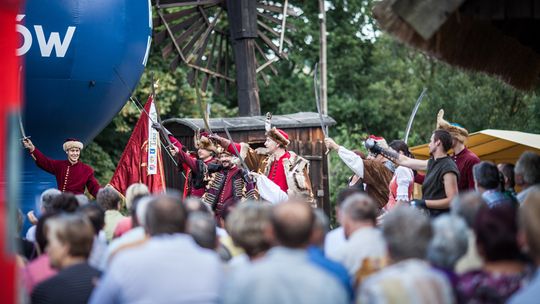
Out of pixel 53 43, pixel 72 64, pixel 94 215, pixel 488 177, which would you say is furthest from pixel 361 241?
pixel 72 64

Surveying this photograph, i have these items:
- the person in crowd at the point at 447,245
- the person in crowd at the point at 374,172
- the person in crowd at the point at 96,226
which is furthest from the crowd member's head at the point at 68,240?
the person in crowd at the point at 374,172

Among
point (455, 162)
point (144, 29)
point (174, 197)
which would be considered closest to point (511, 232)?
point (174, 197)

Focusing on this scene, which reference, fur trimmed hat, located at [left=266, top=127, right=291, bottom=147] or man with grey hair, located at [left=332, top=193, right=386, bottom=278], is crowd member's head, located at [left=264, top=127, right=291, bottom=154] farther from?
man with grey hair, located at [left=332, top=193, right=386, bottom=278]

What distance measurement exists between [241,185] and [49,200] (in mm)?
4688

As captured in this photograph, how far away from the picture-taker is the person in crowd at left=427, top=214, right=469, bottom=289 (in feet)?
16.6

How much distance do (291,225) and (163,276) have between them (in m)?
0.68

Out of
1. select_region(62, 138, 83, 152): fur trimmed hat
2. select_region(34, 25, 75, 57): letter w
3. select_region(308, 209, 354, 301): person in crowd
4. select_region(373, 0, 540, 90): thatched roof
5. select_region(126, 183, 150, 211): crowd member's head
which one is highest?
select_region(34, 25, 75, 57): letter w

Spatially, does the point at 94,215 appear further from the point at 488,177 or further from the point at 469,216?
the point at 488,177

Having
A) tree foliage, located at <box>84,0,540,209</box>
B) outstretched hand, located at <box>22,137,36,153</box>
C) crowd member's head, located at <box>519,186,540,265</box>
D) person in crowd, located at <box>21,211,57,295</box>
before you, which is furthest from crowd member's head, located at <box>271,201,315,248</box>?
tree foliage, located at <box>84,0,540,209</box>

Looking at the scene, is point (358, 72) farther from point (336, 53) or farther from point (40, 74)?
point (40, 74)

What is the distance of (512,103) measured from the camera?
21.4 metres

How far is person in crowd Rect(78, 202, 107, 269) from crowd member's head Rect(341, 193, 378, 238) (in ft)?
5.49

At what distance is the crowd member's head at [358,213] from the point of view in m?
5.71

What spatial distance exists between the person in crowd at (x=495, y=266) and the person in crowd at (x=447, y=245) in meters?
0.14
